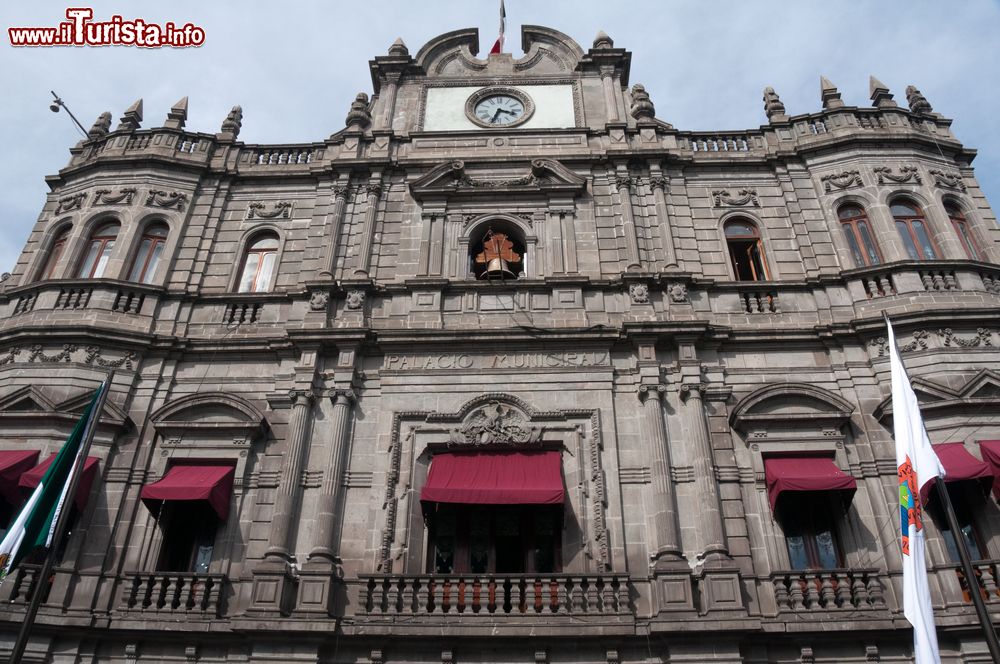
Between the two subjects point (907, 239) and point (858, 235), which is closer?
point (907, 239)

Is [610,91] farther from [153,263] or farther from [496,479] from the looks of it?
[153,263]

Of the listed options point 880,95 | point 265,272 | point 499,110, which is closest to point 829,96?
point 880,95

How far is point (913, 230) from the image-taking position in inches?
696

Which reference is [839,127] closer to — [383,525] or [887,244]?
[887,244]

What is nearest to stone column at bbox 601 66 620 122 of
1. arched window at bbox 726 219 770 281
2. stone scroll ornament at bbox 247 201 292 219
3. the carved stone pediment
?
the carved stone pediment

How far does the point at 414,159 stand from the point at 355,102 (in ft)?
11.0

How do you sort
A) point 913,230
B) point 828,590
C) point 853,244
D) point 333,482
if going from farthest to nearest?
point 853,244, point 913,230, point 333,482, point 828,590

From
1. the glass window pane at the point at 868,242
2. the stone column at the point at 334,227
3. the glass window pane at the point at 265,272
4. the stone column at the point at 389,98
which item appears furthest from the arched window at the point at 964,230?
the glass window pane at the point at 265,272

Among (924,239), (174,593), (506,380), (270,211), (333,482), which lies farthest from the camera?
(270,211)

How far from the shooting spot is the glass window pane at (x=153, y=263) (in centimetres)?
1797

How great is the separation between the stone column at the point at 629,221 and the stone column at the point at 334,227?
7.30 metres

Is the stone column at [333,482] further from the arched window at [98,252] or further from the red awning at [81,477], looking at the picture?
the arched window at [98,252]

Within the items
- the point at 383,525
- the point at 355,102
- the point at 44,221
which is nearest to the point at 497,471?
the point at 383,525

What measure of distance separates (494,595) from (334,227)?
10.3 m
